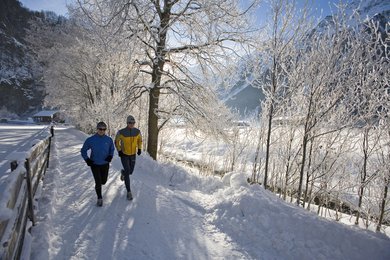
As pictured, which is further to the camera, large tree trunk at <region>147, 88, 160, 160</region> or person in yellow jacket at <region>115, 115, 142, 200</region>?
large tree trunk at <region>147, 88, 160, 160</region>

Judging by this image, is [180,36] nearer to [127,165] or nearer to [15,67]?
[127,165]

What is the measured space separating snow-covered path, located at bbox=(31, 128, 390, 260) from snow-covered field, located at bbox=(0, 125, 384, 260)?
12mm

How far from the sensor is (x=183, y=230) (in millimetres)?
4895

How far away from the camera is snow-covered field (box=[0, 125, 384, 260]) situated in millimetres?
3957

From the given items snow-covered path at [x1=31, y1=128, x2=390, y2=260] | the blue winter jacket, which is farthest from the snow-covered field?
the blue winter jacket

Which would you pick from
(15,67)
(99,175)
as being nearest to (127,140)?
(99,175)

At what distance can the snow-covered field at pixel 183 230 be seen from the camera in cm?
396

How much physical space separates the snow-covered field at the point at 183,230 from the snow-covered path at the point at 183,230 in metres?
0.01

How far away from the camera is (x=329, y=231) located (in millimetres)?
4637

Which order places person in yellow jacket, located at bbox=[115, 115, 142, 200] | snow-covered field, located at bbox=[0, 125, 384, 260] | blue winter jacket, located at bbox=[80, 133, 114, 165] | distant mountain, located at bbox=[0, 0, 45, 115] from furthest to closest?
distant mountain, located at bbox=[0, 0, 45, 115], person in yellow jacket, located at bbox=[115, 115, 142, 200], blue winter jacket, located at bbox=[80, 133, 114, 165], snow-covered field, located at bbox=[0, 125, 384, 260]

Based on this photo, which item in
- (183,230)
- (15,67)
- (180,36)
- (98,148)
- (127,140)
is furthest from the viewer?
(15,67)

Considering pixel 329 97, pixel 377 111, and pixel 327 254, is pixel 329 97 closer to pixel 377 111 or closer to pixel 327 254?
pixel 377 111

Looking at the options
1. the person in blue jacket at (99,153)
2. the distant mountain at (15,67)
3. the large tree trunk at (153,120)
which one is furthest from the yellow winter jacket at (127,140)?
the distant mountain at (15,67)

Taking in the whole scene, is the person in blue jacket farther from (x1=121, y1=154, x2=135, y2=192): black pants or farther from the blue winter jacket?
(x1=121, y1=154, x2=135, y2=192): black pants
